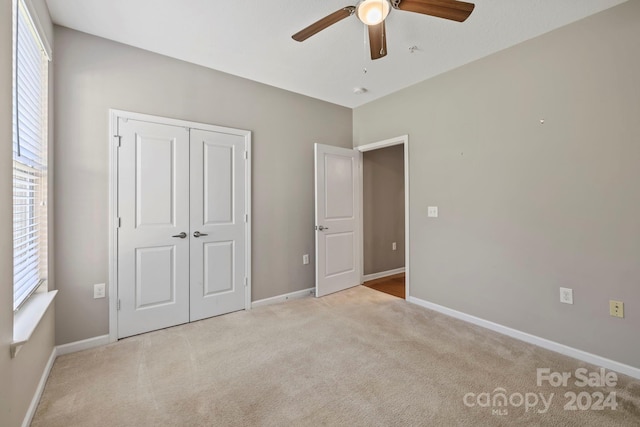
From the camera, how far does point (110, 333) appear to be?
2473 mm

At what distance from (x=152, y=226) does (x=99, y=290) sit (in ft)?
2.19

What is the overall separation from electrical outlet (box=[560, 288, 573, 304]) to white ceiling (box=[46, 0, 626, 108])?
2.13m

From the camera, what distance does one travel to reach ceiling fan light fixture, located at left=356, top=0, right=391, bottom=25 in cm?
180

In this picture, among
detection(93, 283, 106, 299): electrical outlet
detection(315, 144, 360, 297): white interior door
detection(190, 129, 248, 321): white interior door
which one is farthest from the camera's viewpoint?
detection(315, 144, 360, 297): white interior door

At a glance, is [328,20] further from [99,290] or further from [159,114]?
[99,290]

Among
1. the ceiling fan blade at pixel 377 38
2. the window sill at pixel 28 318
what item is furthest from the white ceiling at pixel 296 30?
the window sill at pixel 28 318

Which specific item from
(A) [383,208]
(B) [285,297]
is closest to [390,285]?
(A) [383,208]

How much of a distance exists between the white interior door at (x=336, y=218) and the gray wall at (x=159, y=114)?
0.21 m

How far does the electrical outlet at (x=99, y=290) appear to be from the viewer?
7.93 ft

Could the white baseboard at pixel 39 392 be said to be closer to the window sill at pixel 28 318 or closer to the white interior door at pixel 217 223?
the window sill at pixel 28 318

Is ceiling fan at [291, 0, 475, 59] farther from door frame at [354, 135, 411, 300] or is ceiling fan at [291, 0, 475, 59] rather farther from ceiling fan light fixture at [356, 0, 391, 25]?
door frame at [354, 135, 411, 300]

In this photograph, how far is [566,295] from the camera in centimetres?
229

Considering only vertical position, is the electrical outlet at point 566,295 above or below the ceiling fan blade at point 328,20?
below

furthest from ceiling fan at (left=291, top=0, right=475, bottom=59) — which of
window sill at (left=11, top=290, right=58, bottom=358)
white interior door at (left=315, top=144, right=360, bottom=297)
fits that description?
window sill at (left=11, top=290, right=58, bottom=358)
